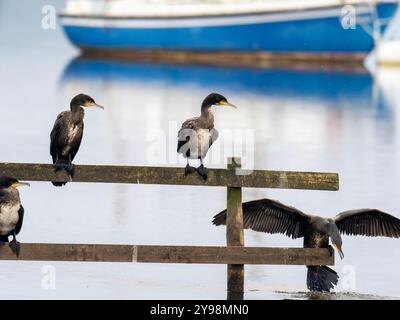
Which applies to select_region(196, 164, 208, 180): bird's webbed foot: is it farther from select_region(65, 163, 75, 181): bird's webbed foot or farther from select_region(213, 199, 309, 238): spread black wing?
select_region(65, 163, 75, 181): bird's webbed foot

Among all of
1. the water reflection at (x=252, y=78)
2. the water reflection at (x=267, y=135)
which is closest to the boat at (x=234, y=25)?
the water reflection at (x=252, y=78)

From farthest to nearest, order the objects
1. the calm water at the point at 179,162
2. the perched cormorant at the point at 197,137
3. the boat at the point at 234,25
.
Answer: the boat at the point at 234,25 < the calm water at the point at 179,162 < the perched cormorant at the point at 197,137

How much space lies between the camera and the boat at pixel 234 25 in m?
81.2

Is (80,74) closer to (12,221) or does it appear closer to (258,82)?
(258,82)

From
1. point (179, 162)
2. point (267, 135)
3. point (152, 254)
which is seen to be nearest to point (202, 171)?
point (152, 254)

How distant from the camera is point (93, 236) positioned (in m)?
20.4

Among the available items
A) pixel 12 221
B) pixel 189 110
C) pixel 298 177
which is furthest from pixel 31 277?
pixel 189 110

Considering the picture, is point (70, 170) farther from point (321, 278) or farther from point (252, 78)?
point (252, 78)

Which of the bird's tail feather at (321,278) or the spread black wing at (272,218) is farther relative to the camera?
the spread black wing at (272,218)

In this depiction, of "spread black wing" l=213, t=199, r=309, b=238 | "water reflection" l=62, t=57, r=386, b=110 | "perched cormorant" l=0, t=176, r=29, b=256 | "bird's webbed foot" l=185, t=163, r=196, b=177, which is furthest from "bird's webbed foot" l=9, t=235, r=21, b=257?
"water reflection" l=62, t=57, r=386, b=110

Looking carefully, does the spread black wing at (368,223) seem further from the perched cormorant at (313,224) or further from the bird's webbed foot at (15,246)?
the bird's webbed foot at (15,246)

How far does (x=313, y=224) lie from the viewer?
16.3 meters

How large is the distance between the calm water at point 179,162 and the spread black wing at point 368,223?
0.70m

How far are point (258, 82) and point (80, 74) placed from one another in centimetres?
834
